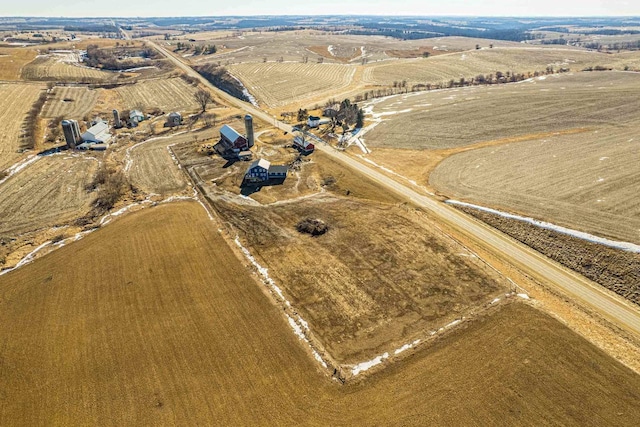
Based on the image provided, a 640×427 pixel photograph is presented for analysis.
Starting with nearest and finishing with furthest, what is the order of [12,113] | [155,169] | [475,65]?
[155,169]
[12,113]
[475,65]

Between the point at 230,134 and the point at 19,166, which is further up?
the point at 230,134

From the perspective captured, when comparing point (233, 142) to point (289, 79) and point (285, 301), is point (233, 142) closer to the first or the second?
point (285, 301)

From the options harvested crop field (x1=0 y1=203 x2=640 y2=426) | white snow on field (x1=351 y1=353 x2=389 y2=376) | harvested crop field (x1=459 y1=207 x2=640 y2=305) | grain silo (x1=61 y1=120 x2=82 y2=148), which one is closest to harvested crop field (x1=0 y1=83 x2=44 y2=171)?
grain silo (x1=61 y1=120 x2=82 y2=148)

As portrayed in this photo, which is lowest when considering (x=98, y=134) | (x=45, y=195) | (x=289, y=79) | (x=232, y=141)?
(x=45, y=195)

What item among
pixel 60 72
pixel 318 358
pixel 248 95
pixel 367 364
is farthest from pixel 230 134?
pixel 60 72

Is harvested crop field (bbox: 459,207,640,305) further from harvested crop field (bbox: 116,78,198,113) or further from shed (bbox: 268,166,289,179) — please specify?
harvested crop field (bbox: 116,78,198,113)

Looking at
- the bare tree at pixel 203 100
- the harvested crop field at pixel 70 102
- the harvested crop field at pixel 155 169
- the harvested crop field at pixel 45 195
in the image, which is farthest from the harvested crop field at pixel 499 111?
the harvested crop field at pixel 70 102

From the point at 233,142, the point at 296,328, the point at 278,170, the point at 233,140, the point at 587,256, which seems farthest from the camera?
the point at 233,140

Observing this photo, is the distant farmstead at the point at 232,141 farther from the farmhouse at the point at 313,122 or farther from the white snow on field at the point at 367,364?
the white snow on field at the point at 367,364
